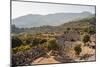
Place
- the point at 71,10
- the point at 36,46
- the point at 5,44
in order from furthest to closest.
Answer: the point at 71,10
the point at 36,46
the point at 5,44

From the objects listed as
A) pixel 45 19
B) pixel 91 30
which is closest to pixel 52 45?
pixel 45 19

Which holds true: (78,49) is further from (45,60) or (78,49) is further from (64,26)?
(45,60)

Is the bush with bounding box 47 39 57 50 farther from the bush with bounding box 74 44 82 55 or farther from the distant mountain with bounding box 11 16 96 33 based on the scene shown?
the bush with bounding box 74 44 82 55

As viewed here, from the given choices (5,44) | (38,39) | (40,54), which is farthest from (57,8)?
(5,44)

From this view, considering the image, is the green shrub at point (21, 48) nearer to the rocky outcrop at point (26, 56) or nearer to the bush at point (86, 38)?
the rocky outcrop at point (26, 56)

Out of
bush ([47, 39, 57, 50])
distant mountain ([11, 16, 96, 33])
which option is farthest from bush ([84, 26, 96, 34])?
bush ([47, 39, 57, 50])

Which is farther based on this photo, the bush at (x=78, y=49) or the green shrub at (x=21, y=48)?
the bush at (x=78, y=49)

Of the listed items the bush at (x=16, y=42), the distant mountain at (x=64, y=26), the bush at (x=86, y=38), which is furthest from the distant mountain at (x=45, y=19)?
the bush at (x=86, y=38)
